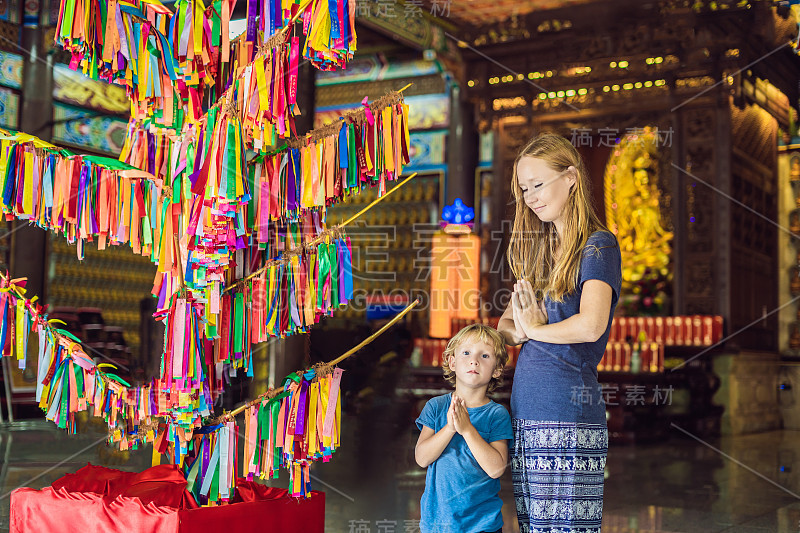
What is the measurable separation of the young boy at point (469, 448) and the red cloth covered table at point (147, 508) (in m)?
0.50

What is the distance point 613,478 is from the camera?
13.4 ft

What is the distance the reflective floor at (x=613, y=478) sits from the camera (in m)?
2.97

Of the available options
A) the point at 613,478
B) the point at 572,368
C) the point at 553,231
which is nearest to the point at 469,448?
the point at 572,368

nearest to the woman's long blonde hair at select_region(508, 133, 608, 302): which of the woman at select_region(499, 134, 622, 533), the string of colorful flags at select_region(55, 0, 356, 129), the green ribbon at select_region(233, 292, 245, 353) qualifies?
the woman at select_region(499, 134, 622, 533)

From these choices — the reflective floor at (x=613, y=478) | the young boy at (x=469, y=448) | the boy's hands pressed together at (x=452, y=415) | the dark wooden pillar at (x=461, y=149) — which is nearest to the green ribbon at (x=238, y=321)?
the young boy at (x=469, y=448)

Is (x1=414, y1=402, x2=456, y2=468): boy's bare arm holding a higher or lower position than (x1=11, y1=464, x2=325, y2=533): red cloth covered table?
higher

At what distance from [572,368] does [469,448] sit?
277 mm

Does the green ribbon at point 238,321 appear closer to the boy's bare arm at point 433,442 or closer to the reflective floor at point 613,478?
the boy's bare arm at point 433,442

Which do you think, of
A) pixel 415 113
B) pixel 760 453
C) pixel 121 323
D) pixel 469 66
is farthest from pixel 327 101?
pixel 760 453

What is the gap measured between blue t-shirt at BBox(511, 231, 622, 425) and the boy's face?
0.40 ft

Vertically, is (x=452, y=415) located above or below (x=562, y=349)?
below

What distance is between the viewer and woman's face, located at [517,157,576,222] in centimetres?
153

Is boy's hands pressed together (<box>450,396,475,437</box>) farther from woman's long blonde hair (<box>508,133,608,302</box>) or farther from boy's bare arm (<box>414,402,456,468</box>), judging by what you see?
woman's long blonde hair (<box>508,133,608,302</box>)

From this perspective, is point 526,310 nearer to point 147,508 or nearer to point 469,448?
point 469,448
